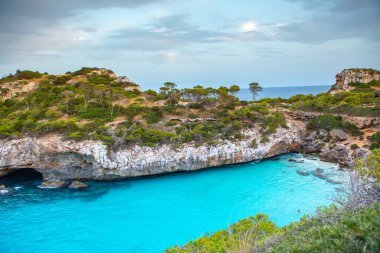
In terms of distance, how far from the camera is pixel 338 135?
1189 inches

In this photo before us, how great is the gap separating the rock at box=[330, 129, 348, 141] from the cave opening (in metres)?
33.0

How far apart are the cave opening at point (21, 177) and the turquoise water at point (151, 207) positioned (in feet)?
0.69

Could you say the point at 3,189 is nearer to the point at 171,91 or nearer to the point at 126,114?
the point at 126,114

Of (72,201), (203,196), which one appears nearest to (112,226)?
(72,201)

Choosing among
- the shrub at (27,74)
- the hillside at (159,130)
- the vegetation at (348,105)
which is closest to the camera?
the hillside at (159,130)

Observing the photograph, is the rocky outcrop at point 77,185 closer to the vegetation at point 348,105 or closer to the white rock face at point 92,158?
the white rock face at point 92,158

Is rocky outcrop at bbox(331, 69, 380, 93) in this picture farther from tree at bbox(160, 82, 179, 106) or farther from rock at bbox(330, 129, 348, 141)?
tree at bbox(160, 82, 179, 106)

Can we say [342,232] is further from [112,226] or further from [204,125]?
[204,125]

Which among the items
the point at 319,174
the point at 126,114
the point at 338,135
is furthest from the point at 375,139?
the point at 126,114

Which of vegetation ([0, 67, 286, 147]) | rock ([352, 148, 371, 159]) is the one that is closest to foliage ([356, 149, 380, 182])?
vegetation ([0, 67, 286, 147])

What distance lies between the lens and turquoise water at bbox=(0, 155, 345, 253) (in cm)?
1602

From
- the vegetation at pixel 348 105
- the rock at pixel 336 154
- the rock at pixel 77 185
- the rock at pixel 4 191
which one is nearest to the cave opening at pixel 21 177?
the rock at pixel 4 191

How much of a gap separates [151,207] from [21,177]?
17.0 meters

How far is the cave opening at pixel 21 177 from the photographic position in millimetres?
26650
